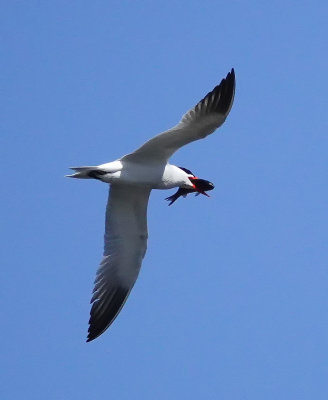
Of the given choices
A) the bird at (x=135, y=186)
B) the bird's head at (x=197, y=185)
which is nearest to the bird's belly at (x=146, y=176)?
the bird at (x=135, y=186)

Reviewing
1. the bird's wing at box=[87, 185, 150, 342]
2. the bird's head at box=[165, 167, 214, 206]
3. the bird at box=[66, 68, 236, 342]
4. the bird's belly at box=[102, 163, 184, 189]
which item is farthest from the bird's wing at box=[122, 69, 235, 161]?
the bird's wing at box=[87, 185, 150, 342]

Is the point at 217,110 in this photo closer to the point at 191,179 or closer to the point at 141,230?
the point at 191,179

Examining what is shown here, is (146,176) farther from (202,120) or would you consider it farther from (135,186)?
(202,120)

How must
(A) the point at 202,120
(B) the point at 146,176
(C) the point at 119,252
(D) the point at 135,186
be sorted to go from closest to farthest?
1. (A) the point at 202,120
2. (B) the point at 146,176
3. (D) the point at 135,186
4. (C) the point at 119,252

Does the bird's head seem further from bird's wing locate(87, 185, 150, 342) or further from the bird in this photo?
bird's wing locate(87, 185, 150, 342)

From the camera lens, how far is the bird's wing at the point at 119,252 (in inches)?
607

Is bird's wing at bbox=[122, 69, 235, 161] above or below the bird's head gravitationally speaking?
above

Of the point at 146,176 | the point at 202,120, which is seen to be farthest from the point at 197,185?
the point at 202,120

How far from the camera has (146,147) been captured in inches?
560

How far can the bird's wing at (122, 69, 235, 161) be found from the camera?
1392cm

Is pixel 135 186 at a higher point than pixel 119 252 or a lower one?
higher

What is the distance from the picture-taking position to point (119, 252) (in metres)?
15.8

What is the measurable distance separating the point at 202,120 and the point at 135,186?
1724mm

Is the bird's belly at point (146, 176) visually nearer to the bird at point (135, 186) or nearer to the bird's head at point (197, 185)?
the bird at point (135, 186)
